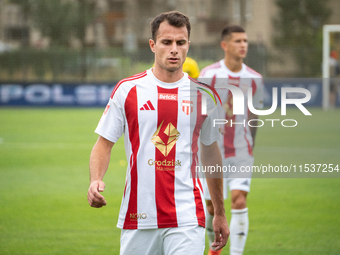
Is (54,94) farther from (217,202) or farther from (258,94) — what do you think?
(217,202)

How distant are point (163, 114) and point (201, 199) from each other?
0.60 m

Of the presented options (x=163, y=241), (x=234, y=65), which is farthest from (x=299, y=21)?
(x=163, y=241)

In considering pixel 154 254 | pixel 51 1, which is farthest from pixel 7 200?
pixel 51 1

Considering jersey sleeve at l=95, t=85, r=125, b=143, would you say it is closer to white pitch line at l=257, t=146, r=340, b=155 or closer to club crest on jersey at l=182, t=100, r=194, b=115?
club crest on jersey at l=182, t=100, r=194, b=115

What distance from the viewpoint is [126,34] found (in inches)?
1404

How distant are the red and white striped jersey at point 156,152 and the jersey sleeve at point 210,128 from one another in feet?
0.44

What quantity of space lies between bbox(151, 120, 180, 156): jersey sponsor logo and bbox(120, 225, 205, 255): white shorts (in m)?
0.48

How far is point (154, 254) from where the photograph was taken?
126 inches

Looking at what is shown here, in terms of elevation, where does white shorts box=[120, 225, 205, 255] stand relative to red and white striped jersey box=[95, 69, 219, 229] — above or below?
below

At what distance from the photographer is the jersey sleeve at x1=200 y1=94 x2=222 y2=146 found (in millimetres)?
3416

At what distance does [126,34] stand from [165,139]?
1305 inches

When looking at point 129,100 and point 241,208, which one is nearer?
point 129,100

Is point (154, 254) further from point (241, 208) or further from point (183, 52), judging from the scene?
point (241, 208)

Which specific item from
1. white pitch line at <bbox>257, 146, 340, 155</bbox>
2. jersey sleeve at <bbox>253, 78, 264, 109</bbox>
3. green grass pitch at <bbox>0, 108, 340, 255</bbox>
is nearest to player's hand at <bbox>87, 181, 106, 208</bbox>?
green grass pitch at <bbox>0, 108, 340, 255</bbox>
